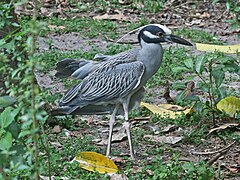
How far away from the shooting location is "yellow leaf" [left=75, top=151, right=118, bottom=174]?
4857mm

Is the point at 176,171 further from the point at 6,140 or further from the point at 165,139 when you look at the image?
the point at 6,140

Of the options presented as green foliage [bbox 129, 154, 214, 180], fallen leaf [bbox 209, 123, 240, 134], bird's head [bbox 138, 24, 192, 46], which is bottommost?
fallen leaf [bbox 209, 123, 240, 134]

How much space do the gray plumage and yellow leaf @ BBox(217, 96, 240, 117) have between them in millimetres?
993

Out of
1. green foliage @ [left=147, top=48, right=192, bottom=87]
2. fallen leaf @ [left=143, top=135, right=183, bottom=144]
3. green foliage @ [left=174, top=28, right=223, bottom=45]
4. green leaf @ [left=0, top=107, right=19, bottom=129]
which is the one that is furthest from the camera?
green foliage @ [left=174, top=28, right=223, bottom=45]

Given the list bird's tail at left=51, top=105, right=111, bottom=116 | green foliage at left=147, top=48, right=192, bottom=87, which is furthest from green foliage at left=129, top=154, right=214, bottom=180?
green foliage at left=147, top=48, right=192, bottom=87

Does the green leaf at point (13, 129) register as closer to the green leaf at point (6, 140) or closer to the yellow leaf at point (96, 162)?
the green leaf at point (6, 140)

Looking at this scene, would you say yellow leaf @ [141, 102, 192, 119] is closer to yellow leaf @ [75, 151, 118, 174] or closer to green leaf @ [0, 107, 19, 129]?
yellow leaf @ [75, 151, 118, 174]

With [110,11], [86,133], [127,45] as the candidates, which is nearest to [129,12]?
[110,11]

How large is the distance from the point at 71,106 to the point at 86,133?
66 cm

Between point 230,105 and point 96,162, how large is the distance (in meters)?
1.76

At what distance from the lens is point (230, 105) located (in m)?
6.16

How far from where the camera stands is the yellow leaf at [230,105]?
6.13m

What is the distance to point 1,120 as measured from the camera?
3.37 metres

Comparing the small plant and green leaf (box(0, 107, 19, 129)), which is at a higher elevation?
green leaf (box(0, 107, 19, 129))
